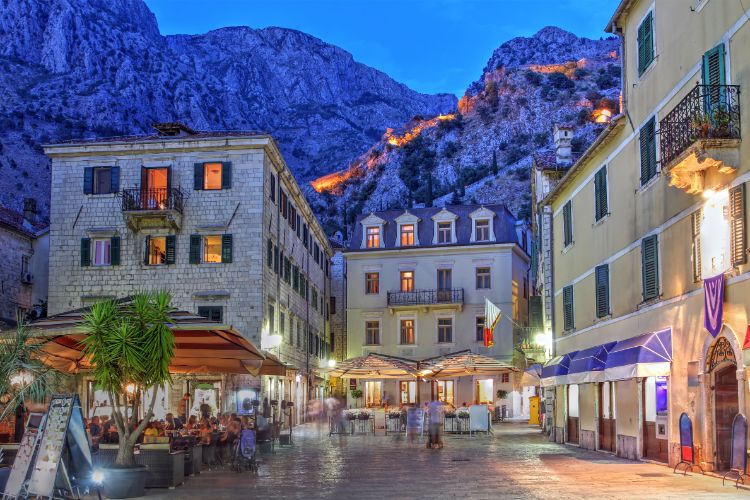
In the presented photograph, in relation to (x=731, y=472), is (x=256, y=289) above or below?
above

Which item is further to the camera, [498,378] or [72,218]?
[498,378]

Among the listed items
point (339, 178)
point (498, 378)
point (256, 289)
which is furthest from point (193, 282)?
point (339, 178)

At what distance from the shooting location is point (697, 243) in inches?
699

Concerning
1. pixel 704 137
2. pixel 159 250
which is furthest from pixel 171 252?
pixel 704 137

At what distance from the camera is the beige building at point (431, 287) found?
56.5 m

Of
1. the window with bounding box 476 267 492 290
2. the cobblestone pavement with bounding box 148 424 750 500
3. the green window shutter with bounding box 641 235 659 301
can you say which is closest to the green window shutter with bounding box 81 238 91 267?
the cobblestone pavement with bounding box 148 424 750 500

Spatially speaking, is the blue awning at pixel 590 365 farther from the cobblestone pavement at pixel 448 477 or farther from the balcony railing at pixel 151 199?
the balcony railing at pixel 151 199

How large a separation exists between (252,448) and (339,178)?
4892 inches

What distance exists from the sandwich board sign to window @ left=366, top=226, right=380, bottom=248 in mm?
46177

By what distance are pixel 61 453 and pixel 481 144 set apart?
12485cm

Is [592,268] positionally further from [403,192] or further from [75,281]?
[403,192]

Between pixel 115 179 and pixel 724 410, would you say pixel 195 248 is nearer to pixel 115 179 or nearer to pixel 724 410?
pixel 115 179

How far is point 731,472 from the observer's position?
16062mm

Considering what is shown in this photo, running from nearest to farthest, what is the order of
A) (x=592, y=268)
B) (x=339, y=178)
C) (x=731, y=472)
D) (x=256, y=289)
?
(x=731, y=472) → (x=592, y=268) → (x=256, y=289) → (x=339, y=178)
